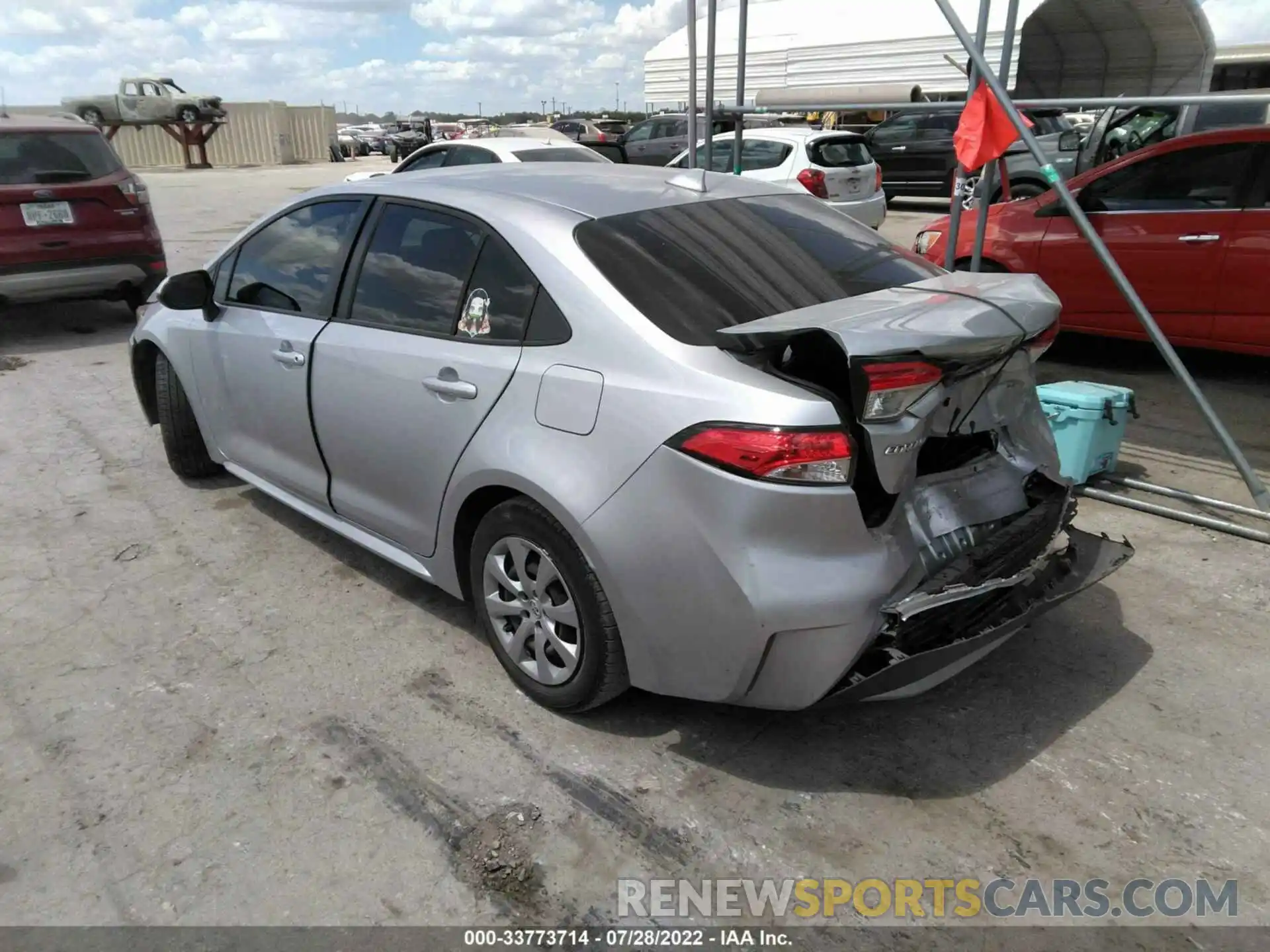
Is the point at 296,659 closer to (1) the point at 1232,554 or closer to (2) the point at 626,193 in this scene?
(2) the point at 626,193

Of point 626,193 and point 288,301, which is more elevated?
point 626,193

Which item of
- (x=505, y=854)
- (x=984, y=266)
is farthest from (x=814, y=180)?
(x=505, y=854)

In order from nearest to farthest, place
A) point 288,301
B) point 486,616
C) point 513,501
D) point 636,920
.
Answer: point 636,920 → point 513,501 → point 486,616 → point 288,301

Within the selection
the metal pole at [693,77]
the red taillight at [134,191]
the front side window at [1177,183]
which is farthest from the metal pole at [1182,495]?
the red taillight at [134,191]

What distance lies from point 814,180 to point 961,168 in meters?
7.41

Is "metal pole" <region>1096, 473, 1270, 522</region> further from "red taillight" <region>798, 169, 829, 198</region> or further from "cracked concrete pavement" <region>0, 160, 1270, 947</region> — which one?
"red taillight" <region>798, 169, 829, 198</region>

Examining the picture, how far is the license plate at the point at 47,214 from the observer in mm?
7625

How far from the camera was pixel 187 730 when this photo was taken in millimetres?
2955

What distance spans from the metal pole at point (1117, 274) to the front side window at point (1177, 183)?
103 inches

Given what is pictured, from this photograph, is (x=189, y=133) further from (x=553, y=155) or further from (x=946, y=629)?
(x=946, y=629)

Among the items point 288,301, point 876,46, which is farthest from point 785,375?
point 876,46

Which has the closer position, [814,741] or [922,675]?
[922,675]

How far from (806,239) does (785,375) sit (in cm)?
95

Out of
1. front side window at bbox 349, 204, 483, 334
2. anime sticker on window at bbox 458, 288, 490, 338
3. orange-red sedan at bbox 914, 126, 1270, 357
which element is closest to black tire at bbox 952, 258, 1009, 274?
orange-red sedan at bbox 914, 126, 1270, 357
